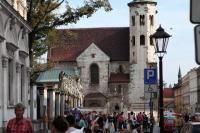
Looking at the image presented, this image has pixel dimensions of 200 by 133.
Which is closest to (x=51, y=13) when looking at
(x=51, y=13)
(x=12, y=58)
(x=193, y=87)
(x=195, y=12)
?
(x=51, y=13)

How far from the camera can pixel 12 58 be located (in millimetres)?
23797

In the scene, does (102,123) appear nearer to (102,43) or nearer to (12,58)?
(12,58)

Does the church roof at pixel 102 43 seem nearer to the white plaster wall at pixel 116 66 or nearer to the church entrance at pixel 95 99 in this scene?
the white plaster wall at pixel 116 66

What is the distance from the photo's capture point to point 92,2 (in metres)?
33.2

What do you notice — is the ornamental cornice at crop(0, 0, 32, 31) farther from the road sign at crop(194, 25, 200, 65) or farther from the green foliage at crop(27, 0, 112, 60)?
the road sign at crop(194, 25, 200, 65)

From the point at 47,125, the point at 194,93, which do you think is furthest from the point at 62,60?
the point at 47,125

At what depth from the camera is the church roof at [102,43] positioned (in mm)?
117625

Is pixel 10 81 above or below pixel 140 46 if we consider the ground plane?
below

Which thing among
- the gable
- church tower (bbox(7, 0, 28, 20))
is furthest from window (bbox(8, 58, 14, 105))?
the gable

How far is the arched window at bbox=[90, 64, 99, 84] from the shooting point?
381ft

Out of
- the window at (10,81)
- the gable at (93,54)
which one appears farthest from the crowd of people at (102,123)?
the gable at (93,54)

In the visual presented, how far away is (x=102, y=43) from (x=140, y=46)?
11850mm

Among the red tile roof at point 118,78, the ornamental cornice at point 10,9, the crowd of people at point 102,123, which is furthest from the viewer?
the red tile roof at point 118,78

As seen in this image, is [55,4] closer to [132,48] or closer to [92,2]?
[92,2]
